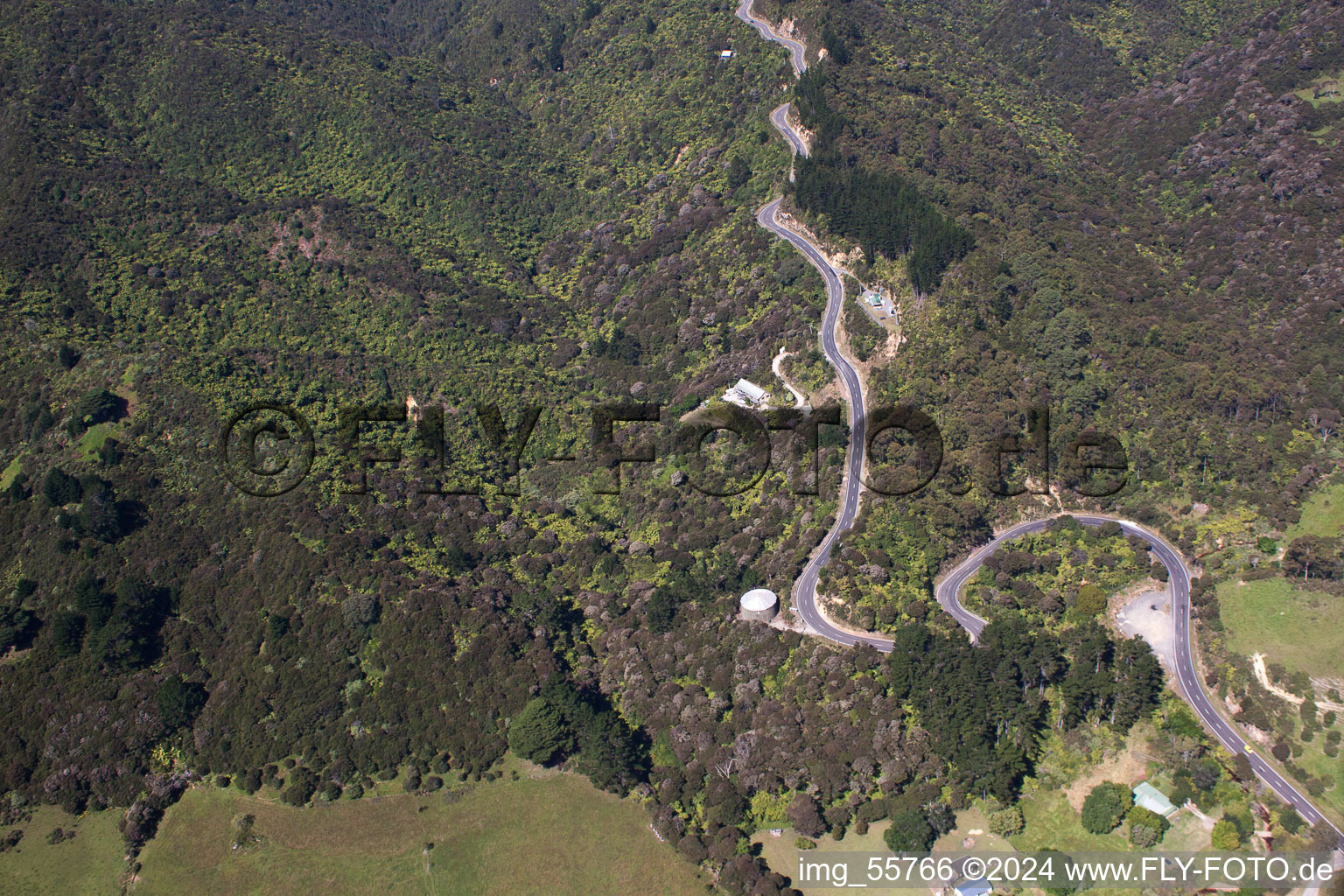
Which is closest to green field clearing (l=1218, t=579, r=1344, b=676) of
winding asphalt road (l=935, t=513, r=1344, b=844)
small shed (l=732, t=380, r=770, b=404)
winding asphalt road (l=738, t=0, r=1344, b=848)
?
winding asphalt road (l=935, t=513, r=1344, b=844)

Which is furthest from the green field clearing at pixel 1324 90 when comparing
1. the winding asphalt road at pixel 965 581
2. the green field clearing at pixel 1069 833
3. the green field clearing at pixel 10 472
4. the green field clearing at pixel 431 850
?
the green field clearing at pixel 10 472

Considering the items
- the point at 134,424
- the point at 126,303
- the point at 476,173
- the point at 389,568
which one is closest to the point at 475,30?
the point at 476,173

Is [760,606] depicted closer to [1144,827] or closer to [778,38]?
[1144,827]

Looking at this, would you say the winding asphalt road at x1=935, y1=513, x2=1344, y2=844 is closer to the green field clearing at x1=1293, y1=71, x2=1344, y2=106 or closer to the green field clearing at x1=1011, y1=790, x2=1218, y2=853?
A: the green field clearing at x1=1011, y1=790, x2=1218, y2=853

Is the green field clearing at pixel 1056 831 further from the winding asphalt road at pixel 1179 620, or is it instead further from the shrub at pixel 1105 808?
the winding asphalt road at pixel 1179 620

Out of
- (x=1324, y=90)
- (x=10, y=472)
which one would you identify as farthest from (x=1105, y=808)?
(x=1324, y=90)

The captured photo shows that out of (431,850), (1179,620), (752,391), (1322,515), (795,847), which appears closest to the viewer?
(795,847)
